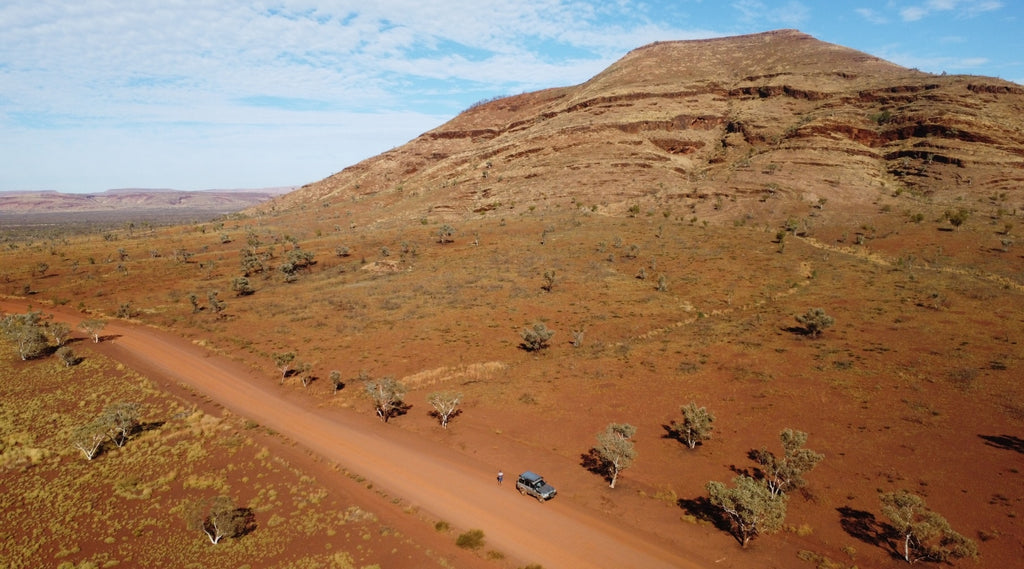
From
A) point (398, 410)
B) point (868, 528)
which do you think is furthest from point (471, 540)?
point (868, 528)

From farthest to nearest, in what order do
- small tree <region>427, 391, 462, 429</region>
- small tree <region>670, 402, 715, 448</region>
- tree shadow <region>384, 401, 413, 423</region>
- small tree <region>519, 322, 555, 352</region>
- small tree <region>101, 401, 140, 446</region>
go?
small tree <region>519, 322, 555, 352</region>, tree shadow <region>384, 401, 413, 423</region>, small tree <region>427, 391, 462, 429</region>, small tree <region>101, 401, 140, 446</region>, small tree <region>670, 402, 715, 448</region>

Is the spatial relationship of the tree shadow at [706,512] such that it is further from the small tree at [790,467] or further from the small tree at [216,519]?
the small tree at [216,519]

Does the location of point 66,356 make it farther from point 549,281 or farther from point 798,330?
point 798,330

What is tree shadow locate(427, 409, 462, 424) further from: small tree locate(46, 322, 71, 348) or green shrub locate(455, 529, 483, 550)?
small tree locate(46, 322, 71, 348)

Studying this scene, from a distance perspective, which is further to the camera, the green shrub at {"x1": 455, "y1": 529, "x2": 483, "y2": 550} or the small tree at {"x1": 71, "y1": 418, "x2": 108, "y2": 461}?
the small tree at {"x1": 71, "y1": 418, "x2": 108, "y2": 461}

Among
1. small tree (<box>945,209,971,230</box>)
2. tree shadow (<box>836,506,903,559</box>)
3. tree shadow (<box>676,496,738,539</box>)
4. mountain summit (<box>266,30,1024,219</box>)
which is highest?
mountain summit (<box>266,30,1024,219</box>)

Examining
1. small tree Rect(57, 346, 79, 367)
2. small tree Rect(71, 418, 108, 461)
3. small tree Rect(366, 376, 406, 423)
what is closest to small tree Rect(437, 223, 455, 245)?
small tree Rect(57, 346, 79, 367)

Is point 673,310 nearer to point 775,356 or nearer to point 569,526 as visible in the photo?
point 775,356
